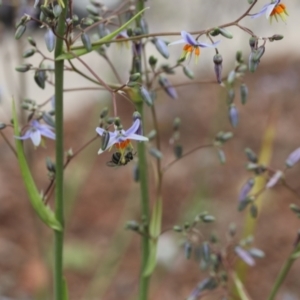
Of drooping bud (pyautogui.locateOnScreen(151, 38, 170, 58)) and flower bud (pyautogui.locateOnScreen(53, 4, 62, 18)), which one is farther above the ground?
flower bud (pyautogui.locateOnScreen(53, 4, 62, 18))

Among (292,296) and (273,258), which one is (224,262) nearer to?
(292,296)

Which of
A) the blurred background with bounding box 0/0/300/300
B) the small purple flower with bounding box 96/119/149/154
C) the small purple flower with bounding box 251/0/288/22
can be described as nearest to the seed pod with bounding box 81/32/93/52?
the small purple flower with bounding box 96/119/149/154

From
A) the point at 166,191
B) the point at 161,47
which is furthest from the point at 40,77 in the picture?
the point at 166,191

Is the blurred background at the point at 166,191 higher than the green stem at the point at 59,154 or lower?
lower

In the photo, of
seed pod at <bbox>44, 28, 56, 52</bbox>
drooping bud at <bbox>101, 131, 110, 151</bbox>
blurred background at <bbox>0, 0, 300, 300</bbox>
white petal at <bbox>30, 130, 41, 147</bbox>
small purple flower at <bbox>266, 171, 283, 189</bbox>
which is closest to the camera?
drooping bud at <bbox>101, 131, 110, 151</bbox>

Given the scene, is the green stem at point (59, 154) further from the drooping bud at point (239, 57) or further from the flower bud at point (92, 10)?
the drooping bud at point (239, 57)

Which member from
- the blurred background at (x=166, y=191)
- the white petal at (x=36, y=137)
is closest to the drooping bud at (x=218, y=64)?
the white petal at (x=36, y=137)

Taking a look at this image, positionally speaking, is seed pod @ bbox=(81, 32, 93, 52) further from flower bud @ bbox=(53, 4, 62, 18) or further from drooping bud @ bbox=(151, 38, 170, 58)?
drooping bud @ bbox=(151, 38, 170, 58)

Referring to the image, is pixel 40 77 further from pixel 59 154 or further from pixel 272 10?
pixel 272 10
